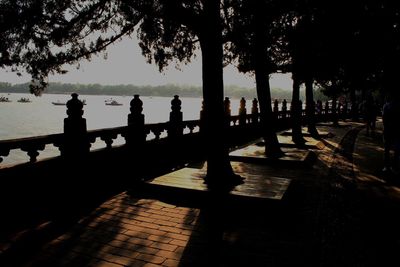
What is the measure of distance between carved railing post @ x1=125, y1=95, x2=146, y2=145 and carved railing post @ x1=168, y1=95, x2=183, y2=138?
1.91 m

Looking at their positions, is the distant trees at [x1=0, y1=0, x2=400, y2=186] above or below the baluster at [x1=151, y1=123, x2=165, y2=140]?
above

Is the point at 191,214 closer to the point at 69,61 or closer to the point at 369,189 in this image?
the point at 369,189

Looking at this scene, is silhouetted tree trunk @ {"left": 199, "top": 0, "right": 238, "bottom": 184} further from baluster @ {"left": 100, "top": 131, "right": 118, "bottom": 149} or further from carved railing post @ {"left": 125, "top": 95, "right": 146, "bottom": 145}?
carved railing post @ {"left": 125, "top": 95, "right": 146, "bottom": 145}

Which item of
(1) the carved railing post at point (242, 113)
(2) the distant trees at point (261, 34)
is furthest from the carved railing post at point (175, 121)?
(1) the carved railing post at point (242, 113)

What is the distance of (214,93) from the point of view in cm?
606

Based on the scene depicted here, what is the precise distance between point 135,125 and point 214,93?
3956 mm

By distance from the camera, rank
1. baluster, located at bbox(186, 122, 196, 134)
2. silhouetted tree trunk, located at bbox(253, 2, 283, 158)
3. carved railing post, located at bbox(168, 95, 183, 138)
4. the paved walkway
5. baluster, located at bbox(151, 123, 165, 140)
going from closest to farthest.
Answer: the paved walkway, silhouetted tree trunk, located at bbox(253, 2, 283, 158), baluster, located at bbox(151, 123, 165, 140), carved railing post, located at bbox(168, 95, 183, 138), baluster, located at bbox(186, 122, 196, 134)

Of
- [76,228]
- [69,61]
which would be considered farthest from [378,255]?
[69,61]

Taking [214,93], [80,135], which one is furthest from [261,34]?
[80,135]

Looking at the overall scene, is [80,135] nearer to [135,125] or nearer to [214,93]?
[135,125]

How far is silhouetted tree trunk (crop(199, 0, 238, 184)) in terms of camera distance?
19.2 feet

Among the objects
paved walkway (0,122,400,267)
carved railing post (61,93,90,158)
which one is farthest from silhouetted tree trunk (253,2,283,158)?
carved railing post (61,93,90,158)

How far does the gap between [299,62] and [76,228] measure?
11.5m

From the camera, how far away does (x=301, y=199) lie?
6.60m
